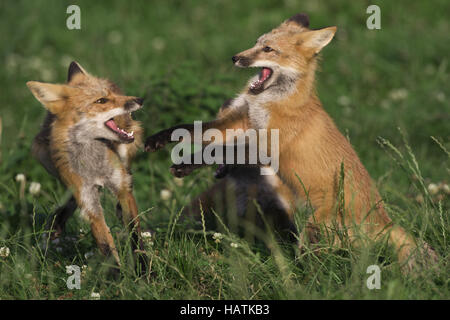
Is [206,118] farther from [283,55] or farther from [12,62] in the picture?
[12,62]

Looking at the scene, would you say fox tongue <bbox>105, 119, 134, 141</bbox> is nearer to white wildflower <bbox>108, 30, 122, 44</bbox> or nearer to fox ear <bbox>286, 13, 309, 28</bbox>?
fox ear <bbox>286, 13, 309, 28</bbox>

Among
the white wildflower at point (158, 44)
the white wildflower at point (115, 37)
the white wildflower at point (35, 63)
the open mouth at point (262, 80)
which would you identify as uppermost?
the white wildflower at point (115, 37)

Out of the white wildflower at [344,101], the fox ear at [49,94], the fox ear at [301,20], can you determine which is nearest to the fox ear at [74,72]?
the fox ear at [49,94]

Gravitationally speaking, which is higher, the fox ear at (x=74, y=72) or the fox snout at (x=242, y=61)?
the fox snout at (x=242, y=61)

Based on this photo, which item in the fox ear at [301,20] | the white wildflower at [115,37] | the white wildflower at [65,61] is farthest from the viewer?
the white wildflower at [115,37]

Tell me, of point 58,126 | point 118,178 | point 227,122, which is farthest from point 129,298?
point 227,122

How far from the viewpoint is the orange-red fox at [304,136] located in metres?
4.33

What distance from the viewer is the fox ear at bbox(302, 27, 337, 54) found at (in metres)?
4.15

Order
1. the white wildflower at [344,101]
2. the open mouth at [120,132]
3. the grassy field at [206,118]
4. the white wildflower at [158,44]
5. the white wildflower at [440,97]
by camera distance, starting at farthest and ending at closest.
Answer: the white wildflower at [158,44], the white wildflower at [344,101], the white wildflower at [440,97], the grassy field at [206,118], the open mouth at [120,132]

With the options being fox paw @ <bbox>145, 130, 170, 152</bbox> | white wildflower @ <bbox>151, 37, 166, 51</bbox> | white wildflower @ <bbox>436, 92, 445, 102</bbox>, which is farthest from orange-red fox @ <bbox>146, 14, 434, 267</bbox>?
white wildflower @ <bbox>151, 37, 166, 51</bbox>

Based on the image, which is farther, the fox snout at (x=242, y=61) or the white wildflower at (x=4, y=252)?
the white wildflower at (x=4, y=252)

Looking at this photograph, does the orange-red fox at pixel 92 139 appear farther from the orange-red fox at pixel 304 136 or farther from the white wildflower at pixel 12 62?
the white wildflower at pixel 12 62

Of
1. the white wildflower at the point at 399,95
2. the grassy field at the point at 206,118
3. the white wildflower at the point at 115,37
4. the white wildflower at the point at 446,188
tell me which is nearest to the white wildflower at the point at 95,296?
the grassy field at the point at 206,118

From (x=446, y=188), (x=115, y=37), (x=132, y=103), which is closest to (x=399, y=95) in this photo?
(x=446, y=188)
